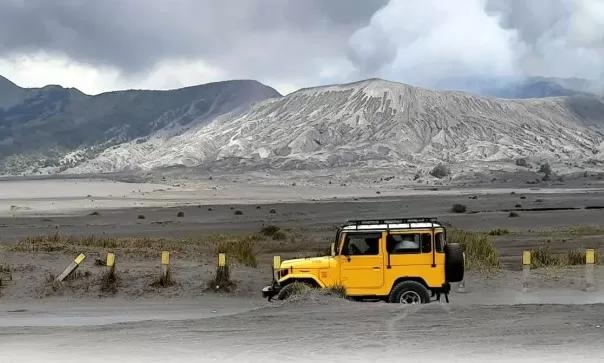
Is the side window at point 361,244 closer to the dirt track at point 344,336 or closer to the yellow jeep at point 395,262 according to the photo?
the yellow jeep at point 395,262

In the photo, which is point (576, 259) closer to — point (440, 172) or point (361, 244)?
point (361, 244)

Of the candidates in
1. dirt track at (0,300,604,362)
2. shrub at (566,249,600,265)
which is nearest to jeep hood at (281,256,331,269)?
dirt track at (0,300,604,362)

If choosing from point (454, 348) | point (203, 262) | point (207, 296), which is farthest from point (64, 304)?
point (454, 348)

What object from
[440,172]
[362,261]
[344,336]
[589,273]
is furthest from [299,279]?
[440,172]

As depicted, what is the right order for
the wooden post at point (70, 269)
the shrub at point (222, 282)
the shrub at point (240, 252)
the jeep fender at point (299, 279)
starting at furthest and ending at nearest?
the shrub at point (240, 252) → the shrub at point (222, 282) → the wooden post at point (70, 269) → the jeep fender at point (299, 279)

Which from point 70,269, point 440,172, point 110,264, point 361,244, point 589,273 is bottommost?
point 589,273

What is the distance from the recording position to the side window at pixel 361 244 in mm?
17594

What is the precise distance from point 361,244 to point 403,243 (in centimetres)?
92

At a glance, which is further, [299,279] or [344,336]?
[299,279]

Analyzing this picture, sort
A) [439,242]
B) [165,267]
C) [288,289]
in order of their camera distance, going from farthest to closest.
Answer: [165,267]
[288,289]
[439,242]

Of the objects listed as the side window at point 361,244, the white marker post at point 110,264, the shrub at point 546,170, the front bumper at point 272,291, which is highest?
the shrub at point 546,170

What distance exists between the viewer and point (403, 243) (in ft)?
57.6

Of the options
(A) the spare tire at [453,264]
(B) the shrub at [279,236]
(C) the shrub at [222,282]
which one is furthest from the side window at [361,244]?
(B) the shrub at [279,236]

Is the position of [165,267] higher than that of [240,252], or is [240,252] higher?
[240,252]
